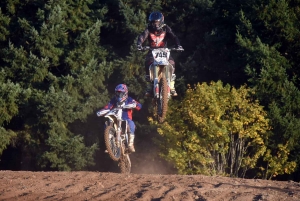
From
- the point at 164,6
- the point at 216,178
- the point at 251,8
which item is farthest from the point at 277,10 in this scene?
the point at 216,178

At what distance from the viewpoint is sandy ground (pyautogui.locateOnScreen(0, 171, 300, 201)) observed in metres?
10.2

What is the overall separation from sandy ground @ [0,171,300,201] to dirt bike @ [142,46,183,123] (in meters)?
2.44

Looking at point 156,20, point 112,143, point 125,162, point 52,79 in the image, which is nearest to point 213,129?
point 52,79

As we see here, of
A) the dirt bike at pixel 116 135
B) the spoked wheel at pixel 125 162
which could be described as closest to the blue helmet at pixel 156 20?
the dirt bike at pixel 116 135

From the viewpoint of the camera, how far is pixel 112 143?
13812 mm

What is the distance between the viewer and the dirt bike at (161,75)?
45.4 ft

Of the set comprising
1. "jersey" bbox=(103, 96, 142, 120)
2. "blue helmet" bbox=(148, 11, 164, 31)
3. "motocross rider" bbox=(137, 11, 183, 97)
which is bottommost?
"jersey" bbox=(103, 96, 142, 120)

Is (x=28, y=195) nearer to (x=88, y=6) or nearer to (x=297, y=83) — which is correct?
(x=297, y=83)

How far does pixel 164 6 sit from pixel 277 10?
6.25 metres

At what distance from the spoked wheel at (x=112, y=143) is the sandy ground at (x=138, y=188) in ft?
3.80

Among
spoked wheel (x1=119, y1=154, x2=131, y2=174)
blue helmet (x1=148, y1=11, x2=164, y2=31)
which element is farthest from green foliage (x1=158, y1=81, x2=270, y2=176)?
blue helmet (x1=148, y1=11, x2=164, y2=31)

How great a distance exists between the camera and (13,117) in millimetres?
26797

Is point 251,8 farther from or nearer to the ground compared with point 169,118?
farther from the ground

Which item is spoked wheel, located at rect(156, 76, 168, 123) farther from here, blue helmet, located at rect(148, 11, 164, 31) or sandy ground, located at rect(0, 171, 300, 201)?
sandy ground, located at rect(0, 171, 300, 201)
